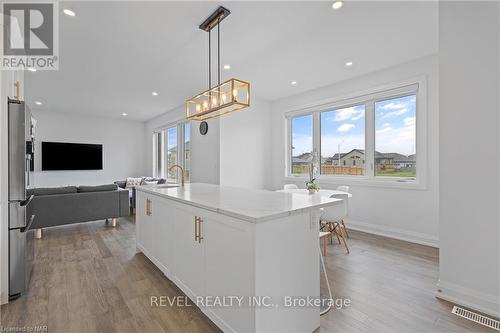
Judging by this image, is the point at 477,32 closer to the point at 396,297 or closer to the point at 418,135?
the point at 418,135

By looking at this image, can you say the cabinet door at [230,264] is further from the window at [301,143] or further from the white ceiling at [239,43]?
the window at [301,143]

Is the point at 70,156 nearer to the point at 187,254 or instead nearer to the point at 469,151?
the point at 187,254

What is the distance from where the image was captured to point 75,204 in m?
4.09

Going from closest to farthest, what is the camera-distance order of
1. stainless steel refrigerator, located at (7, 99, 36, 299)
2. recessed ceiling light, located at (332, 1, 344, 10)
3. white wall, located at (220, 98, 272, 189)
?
stainless steel refrigerator, located at (7, 99, 36, 299) < recessed ceiling light, located at (332, 1, 344, 10) < white wall, located at (220, 98, 272, 189)

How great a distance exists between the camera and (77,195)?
4.11 m

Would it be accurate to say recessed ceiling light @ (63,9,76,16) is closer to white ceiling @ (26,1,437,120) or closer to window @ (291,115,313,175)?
white ceiling @ (26,1,437,120)

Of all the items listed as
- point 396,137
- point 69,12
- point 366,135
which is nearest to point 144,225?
point 69,12

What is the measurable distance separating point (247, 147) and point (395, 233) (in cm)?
328

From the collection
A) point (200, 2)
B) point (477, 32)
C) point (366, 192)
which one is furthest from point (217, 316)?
point (366, 192)

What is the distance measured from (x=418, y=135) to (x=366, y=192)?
119 centimetres

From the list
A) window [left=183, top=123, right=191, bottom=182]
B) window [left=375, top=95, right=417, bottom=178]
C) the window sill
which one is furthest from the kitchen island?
window [left=183, top=123, right=191, bottom=182]

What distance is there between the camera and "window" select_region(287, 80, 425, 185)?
3.69 m

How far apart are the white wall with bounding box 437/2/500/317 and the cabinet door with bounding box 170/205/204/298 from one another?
2.14 m

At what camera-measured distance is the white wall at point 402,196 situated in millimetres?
3346
